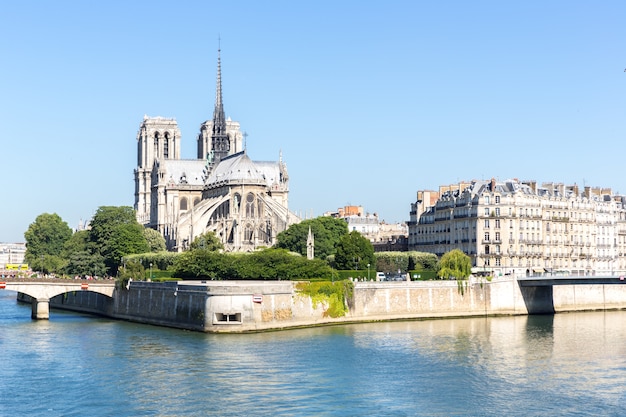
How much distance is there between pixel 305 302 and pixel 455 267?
656 inches

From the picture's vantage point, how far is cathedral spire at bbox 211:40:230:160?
131250mm

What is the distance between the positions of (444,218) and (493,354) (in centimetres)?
4436

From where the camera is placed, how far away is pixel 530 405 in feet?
123

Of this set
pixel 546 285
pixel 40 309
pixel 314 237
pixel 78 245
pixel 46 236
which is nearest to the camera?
pixel 40 309

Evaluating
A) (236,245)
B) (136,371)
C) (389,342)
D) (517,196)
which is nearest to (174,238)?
(236,245)

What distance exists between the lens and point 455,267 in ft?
251

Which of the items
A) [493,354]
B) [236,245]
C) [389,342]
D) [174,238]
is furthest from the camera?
[174,238]

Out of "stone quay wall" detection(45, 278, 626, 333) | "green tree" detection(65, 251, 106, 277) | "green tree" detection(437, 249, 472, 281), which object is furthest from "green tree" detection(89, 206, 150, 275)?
"green tree" detection(437, 249, 472, 281)

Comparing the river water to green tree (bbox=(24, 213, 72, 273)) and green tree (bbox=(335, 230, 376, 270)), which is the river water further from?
green tree (bbox=(24, 213, 72, 273))

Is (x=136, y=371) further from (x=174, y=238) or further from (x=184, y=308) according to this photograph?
(x=174, y=238)

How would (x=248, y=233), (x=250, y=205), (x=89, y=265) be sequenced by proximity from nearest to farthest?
(x=89, y=265) < (x=248, y=233) < (x=250, y=205)

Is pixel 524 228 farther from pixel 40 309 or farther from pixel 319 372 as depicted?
pixel 319 372

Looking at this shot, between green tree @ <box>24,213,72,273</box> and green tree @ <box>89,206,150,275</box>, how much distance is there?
25.2 m

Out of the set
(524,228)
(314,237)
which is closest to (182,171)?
(314,237)
